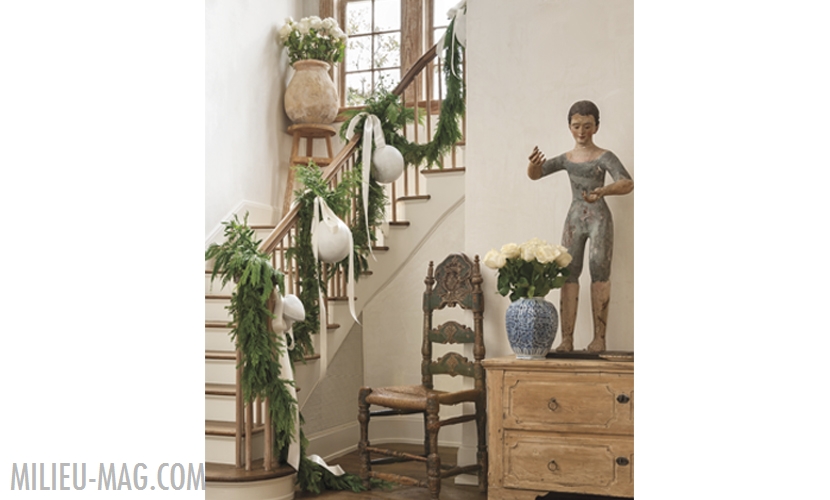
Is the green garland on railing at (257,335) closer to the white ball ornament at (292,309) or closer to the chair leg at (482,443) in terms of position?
the white ball ornament at (292,309)

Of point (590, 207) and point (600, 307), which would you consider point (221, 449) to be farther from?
point (590, 207)

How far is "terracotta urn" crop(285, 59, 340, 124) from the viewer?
230 inches

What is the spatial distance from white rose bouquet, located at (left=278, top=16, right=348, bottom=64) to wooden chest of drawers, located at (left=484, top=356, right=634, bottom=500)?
3.75m

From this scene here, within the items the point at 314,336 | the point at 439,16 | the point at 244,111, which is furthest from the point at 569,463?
the point at 439,16

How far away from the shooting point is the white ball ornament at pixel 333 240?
13.0 feet

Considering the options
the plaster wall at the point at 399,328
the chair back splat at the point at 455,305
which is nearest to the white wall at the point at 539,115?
the chair back splat at the point at 455,305

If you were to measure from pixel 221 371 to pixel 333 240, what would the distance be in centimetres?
97

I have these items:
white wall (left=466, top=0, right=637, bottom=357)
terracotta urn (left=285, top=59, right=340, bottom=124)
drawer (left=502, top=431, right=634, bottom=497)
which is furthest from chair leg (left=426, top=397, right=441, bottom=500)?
terracotta urn (left=285, top=59, right=340, bottom=124)

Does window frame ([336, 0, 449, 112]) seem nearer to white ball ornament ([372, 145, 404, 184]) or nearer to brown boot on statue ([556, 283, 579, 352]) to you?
white ball ornament ([372, 145, 404, 184])

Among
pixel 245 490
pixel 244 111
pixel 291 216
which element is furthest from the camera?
pixel 244 111

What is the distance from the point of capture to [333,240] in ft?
13.0

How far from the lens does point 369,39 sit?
6.61 m
